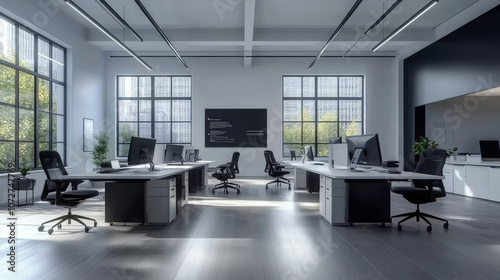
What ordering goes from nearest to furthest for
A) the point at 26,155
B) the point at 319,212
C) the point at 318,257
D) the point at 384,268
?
the point at 384,268 → the point at 318,257 → the point at 319,212 → the point at 26,155

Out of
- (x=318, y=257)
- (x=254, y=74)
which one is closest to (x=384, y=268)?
(x=318, y=257)

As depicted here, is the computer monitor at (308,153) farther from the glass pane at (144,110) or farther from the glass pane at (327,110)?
the glass pane at (144,110)

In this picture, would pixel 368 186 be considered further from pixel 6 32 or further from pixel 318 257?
pixel 6 32

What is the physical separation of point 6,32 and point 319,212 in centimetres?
700

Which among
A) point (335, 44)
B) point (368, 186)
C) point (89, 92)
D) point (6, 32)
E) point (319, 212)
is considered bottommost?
point (319, 212)

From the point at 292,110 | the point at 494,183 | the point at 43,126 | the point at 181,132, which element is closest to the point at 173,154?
the point at 43,126

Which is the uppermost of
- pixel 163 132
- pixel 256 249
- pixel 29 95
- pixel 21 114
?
pixel 29 95

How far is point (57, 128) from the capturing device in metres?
8.68

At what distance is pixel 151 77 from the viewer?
11695mm

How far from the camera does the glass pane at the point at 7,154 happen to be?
21.2ft

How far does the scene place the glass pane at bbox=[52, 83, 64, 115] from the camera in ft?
27.8

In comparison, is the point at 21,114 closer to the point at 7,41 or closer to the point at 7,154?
the point at 7,154

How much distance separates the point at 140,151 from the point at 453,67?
25.2 feet

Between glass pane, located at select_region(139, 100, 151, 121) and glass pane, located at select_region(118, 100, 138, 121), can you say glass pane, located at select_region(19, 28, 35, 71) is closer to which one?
glass pane, located at select_region(118, 100, 138, 121)
